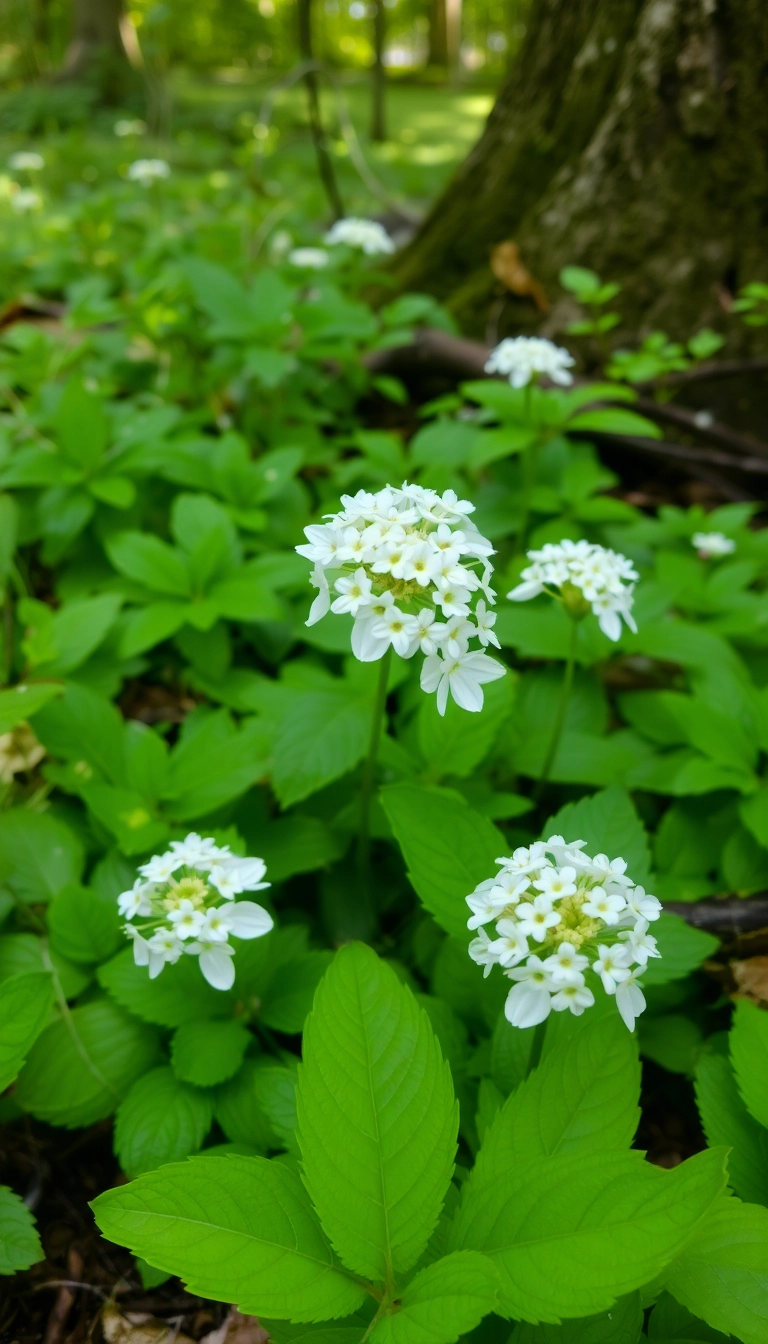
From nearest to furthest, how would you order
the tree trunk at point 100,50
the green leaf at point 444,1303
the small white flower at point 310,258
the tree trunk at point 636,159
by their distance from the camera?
the green leaf at point 444,1303, the tree trunk at point 636,159, the small white flower at point 310,258, the tree trunk at point 100,50

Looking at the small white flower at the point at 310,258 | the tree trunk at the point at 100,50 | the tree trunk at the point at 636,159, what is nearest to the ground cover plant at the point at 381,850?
the tree trunk at the point at 636,159

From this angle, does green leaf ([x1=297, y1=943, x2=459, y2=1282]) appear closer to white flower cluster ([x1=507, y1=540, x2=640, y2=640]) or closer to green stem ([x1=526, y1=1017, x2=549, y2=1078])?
green stem ([x1=526, y1=1017, x2=549, y2=1078])

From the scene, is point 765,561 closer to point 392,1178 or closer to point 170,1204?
point 392,1178

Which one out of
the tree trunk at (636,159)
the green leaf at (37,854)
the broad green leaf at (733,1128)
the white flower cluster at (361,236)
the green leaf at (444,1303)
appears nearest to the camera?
the green leaf at (444,1303)

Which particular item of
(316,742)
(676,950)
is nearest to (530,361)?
(316,742)

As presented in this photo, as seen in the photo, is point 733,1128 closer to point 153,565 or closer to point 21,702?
point 21,702

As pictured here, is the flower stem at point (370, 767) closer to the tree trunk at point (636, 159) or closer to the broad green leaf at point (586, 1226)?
the broad green leaf at point (586, 1226)
